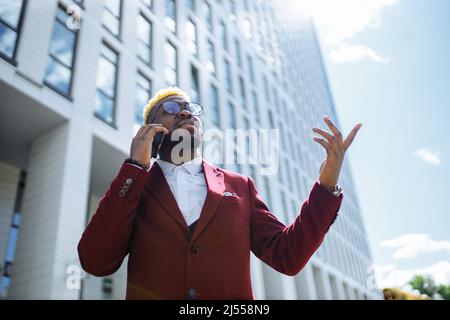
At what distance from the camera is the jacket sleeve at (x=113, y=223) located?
5.26 ft

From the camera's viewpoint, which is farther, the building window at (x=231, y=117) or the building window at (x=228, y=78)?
the building window at (x=228, y=78)

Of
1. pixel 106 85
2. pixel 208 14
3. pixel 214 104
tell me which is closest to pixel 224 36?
pixel 208 14

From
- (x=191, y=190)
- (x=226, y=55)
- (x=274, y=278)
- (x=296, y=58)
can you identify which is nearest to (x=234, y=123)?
(x=226, y=55)

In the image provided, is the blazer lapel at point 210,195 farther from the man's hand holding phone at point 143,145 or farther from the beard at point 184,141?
the man's hand holding phone at point 143,145

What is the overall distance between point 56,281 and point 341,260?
29895 mm

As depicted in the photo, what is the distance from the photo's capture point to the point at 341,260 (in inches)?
1337

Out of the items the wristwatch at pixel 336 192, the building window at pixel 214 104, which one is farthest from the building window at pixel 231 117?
the wristwatch at pixel 336 192

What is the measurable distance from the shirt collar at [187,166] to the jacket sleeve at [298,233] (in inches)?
16.0

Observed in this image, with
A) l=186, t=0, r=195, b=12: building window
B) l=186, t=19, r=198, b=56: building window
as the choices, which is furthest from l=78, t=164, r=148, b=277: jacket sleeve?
l=186, t=0, r=195, b=12: building window

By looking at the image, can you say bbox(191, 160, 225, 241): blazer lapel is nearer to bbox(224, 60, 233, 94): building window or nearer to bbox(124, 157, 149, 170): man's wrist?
bbox(124, 157, 149, 170): man's wrist

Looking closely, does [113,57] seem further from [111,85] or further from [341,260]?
[341,260]

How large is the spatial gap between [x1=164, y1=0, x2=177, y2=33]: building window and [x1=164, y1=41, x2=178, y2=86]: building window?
0.92 meters

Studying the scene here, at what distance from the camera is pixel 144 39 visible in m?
14.5

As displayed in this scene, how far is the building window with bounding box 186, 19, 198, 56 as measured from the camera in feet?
58.4
